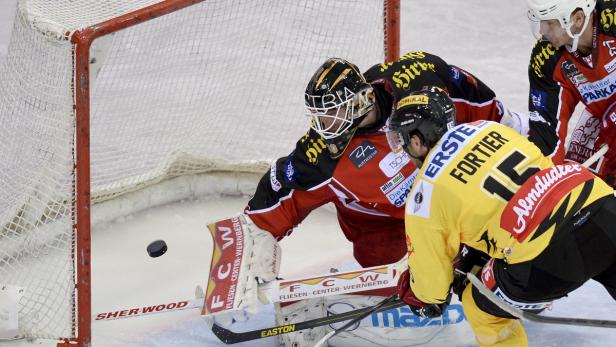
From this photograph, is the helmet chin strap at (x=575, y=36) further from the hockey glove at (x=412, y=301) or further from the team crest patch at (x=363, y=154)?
the hockey glove at (x=412, y=301)

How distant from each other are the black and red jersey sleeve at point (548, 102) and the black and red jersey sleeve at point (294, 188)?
2.47 feet

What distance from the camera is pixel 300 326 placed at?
12.3ft

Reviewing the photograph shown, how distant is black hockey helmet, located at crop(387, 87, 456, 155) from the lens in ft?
10.1

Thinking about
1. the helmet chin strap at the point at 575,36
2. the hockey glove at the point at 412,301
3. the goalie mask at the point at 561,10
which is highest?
the goalie mask at the point at 561,10

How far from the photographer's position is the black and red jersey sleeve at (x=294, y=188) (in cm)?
369

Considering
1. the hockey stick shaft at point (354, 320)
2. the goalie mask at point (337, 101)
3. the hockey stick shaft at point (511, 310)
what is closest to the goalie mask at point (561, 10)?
the goalie mask at point (337, 101)

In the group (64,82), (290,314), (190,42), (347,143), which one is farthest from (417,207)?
(190,42)

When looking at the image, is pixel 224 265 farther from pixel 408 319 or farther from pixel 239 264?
pixel 408 319

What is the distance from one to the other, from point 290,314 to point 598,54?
1376 millimetres

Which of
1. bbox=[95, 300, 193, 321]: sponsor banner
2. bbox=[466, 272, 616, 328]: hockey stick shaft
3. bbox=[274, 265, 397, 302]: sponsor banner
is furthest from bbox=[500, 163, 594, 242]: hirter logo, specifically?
bbox=[95, 300, 193, 321]: sponsor banner

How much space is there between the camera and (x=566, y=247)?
304 centimetres

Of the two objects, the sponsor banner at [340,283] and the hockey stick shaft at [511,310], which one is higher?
the hockey stick shaft at [511,310]

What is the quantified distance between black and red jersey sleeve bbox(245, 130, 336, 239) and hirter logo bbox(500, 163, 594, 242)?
0.84 meters

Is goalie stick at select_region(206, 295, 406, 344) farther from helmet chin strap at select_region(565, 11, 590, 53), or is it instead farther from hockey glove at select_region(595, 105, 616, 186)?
helmet chin strap at select_region(565, 11, 590, 53)
